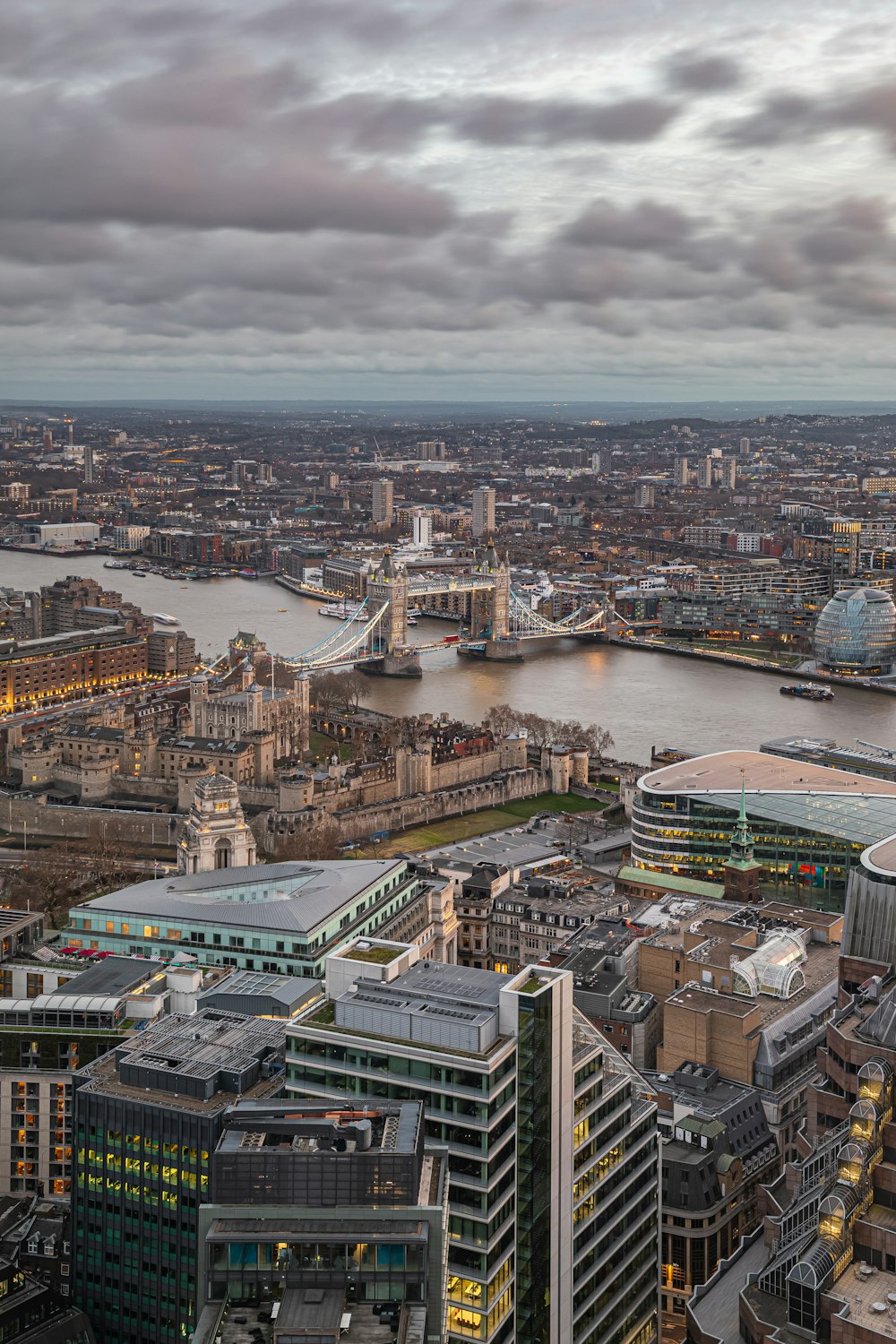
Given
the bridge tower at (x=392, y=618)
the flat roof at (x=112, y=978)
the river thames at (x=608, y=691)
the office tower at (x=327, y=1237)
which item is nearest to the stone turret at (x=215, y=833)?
the flat roof at (x=112, y=978)

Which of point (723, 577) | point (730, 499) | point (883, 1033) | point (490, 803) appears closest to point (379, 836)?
point (490, 803)

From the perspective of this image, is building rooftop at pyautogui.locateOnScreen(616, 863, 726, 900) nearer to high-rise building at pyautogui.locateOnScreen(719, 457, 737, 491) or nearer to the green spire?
the green spire

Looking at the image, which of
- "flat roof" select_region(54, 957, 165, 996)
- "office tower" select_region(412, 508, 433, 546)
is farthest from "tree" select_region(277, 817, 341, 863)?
"office tower" select_region(412, 508, 433, 546)

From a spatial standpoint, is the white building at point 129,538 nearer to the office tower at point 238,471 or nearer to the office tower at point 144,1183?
the office tower at point 238,471

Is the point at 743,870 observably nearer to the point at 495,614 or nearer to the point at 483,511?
the point at 495,614

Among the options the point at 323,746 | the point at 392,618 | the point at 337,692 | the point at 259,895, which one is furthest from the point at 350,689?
the point at 259,895

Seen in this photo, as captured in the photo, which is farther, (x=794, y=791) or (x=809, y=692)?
(x=809, y=692)
